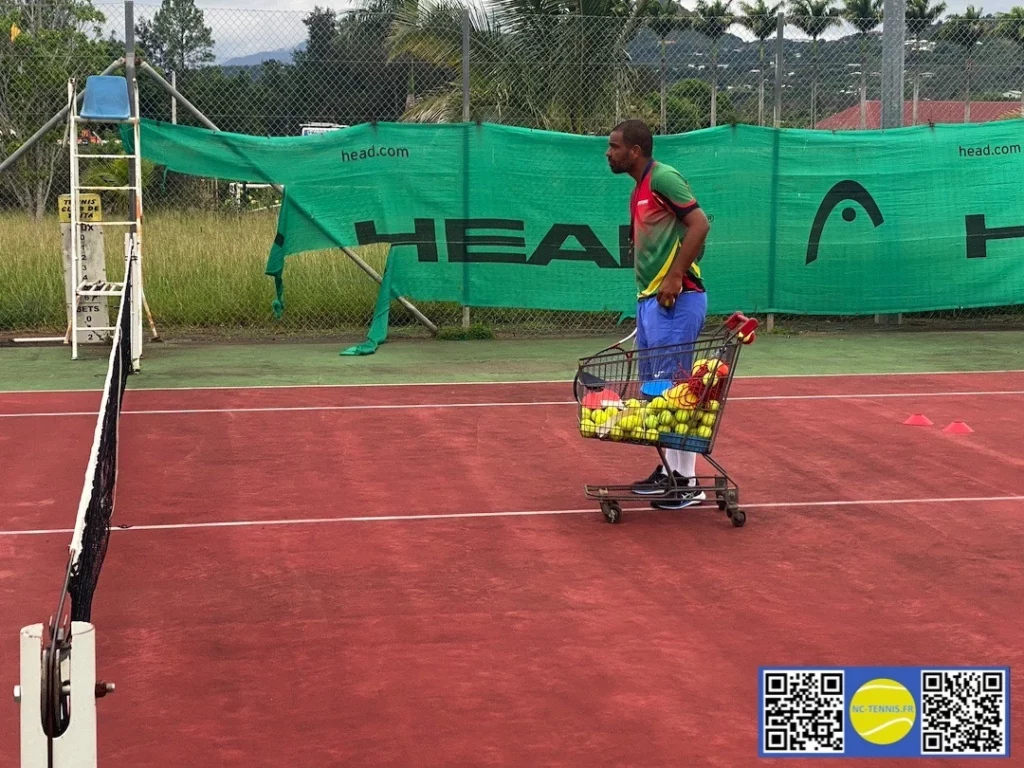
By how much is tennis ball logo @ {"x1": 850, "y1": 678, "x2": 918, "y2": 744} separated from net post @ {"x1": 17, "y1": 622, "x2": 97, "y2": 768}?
2.50m

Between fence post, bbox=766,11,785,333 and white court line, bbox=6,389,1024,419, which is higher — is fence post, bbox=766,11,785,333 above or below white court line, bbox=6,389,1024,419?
above

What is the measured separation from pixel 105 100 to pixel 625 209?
513cm

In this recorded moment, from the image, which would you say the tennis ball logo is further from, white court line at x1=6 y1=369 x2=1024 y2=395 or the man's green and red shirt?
white court line at x1=6 y1=369 x2=1024 y2=395

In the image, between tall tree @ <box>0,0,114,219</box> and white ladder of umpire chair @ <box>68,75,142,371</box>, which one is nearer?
white ladder of umpire chair @ <box>68,75,142,371</box>

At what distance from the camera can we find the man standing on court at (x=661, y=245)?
7566mm

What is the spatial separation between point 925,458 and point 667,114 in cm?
899

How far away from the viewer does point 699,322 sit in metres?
7.72

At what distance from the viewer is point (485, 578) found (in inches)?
259

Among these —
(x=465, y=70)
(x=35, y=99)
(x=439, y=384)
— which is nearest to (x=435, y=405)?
(x=439, y=384)

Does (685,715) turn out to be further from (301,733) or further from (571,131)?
(571,131)

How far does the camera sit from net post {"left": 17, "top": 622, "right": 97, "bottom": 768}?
331 cm

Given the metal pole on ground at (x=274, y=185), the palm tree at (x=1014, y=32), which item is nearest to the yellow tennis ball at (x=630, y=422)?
the metal pole on ground at (x=274, y=185)

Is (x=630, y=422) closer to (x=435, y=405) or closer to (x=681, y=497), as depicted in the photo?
(x=681, y=497)

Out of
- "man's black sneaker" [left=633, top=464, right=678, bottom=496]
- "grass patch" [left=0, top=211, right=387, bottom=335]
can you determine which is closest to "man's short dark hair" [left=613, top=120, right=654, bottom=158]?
"man's black sneaker" [left=633, top=464, right=678, bottom=496]
